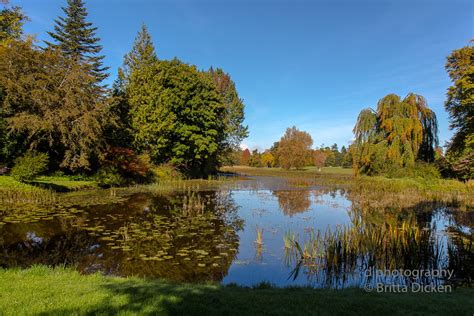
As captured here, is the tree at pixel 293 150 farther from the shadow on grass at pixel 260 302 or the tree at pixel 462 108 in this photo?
the shadow on grass at pixel 260 302

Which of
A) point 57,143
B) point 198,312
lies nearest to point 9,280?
point 198,312

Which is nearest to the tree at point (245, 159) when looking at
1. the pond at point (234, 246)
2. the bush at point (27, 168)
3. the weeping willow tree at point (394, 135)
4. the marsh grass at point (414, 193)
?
the weeping willow tree at point (394, 135)

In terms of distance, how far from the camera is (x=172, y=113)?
94.6ft

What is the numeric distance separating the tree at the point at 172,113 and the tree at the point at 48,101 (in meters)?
6.91

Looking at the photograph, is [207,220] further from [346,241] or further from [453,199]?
[453,199]

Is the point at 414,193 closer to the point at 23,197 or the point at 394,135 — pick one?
the point at 394,135

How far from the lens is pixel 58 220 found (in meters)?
11.4

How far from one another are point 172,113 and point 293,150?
40.0 m

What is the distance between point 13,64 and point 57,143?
17.2 ft

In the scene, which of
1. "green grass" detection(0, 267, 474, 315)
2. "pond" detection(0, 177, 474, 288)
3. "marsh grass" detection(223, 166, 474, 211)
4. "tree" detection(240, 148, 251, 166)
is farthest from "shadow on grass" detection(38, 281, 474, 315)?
"tree" detection(240, 148, 251, 166)

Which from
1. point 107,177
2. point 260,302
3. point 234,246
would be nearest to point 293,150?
point 107,177

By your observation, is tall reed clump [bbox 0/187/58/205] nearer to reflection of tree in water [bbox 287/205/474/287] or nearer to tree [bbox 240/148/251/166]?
reflection of tree in water [bbox 287/205/474/287]

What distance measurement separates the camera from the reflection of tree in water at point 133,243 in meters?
7.14

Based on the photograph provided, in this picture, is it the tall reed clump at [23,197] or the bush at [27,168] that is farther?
the bush at [27,168]
